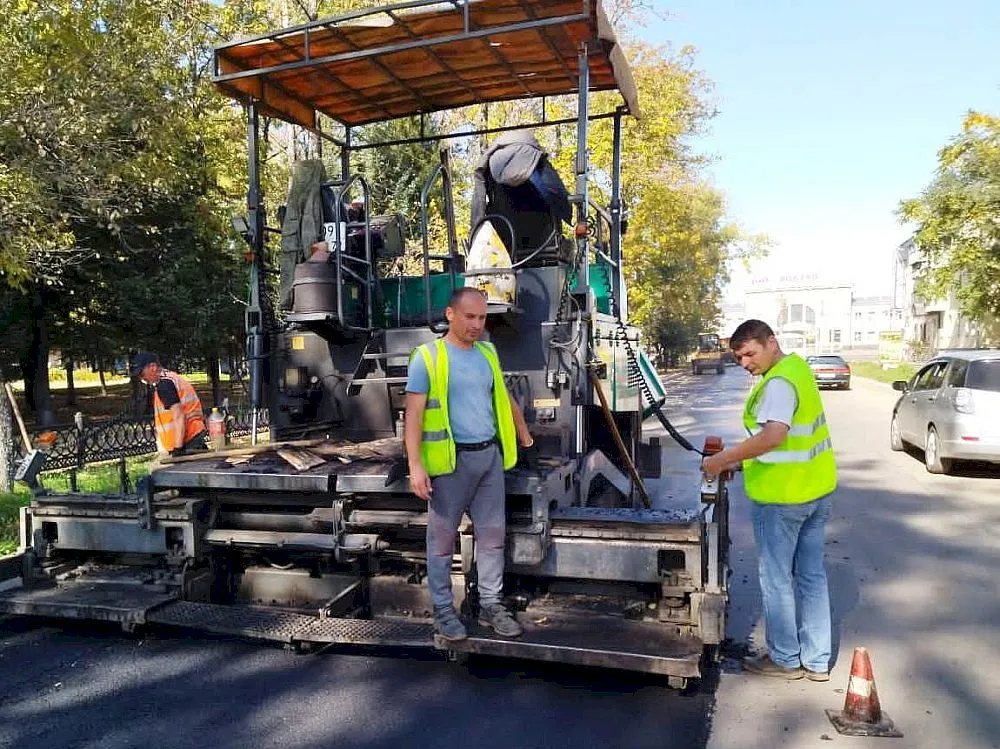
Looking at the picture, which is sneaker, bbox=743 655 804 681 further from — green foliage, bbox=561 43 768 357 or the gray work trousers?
green foliage, bbox=561 43 768 357

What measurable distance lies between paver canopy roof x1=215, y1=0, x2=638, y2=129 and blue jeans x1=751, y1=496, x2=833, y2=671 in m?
3.22

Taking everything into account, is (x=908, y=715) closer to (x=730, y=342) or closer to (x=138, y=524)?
(x=730, y=342)

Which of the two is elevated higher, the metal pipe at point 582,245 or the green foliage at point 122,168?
the green foliage at point 122,168

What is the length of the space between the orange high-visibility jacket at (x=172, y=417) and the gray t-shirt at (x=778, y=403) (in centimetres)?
418

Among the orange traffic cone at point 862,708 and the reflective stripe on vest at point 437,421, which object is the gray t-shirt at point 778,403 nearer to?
the orange traffic cone at point 862,708

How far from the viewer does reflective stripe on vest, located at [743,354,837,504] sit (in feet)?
13.0

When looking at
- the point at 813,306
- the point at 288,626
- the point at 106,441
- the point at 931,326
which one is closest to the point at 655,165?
the point at 106,441

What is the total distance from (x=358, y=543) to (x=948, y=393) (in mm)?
9086

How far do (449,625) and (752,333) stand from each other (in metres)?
2.20

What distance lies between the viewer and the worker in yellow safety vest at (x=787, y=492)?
396cm

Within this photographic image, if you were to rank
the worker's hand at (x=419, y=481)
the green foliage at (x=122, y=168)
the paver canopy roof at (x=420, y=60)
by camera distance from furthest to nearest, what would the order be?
the green foliage at (x=122, y=168) → the paver canopy roof at (x=420, y=60) → the worker's hand at (x=419, y=481)

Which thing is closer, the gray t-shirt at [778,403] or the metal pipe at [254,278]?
the gray t-shirt at [778,403]

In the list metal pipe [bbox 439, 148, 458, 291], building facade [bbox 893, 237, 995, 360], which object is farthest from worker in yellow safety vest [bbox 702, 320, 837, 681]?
building facade [bbox 893, 237, 995, 360]

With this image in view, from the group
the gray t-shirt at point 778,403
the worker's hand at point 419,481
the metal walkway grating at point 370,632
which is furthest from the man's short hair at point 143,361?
the gray t-shirt at point 778,403
